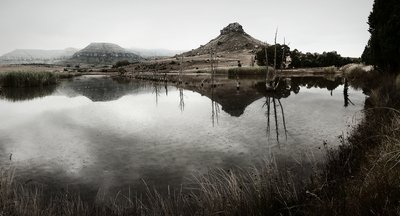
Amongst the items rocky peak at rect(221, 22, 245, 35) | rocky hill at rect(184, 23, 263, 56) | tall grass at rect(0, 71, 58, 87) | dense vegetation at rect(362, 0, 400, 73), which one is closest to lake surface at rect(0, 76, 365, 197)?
dense vegetation at rect(362, 0, 400, 73)

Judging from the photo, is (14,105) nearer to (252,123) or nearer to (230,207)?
(252,123)

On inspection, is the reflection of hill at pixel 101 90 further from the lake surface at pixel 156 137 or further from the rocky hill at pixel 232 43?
the rocky hill at pixel 232 43

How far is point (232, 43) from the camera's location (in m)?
165

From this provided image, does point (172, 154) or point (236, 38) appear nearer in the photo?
point (172, 154)

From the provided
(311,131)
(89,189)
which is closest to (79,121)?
(89,189)

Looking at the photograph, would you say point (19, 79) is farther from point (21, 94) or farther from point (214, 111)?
point (214, 111)

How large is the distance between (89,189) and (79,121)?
44.2ft

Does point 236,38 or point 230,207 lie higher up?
point 236,38

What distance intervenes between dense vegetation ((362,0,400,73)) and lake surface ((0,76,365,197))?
179 inches

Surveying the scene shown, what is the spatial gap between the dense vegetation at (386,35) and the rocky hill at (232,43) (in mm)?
104965

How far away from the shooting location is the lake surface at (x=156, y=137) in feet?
41.1

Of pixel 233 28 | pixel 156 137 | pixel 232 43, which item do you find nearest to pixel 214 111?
pixel 156 137

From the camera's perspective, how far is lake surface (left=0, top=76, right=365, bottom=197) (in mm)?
12534

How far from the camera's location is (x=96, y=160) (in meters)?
14.0
